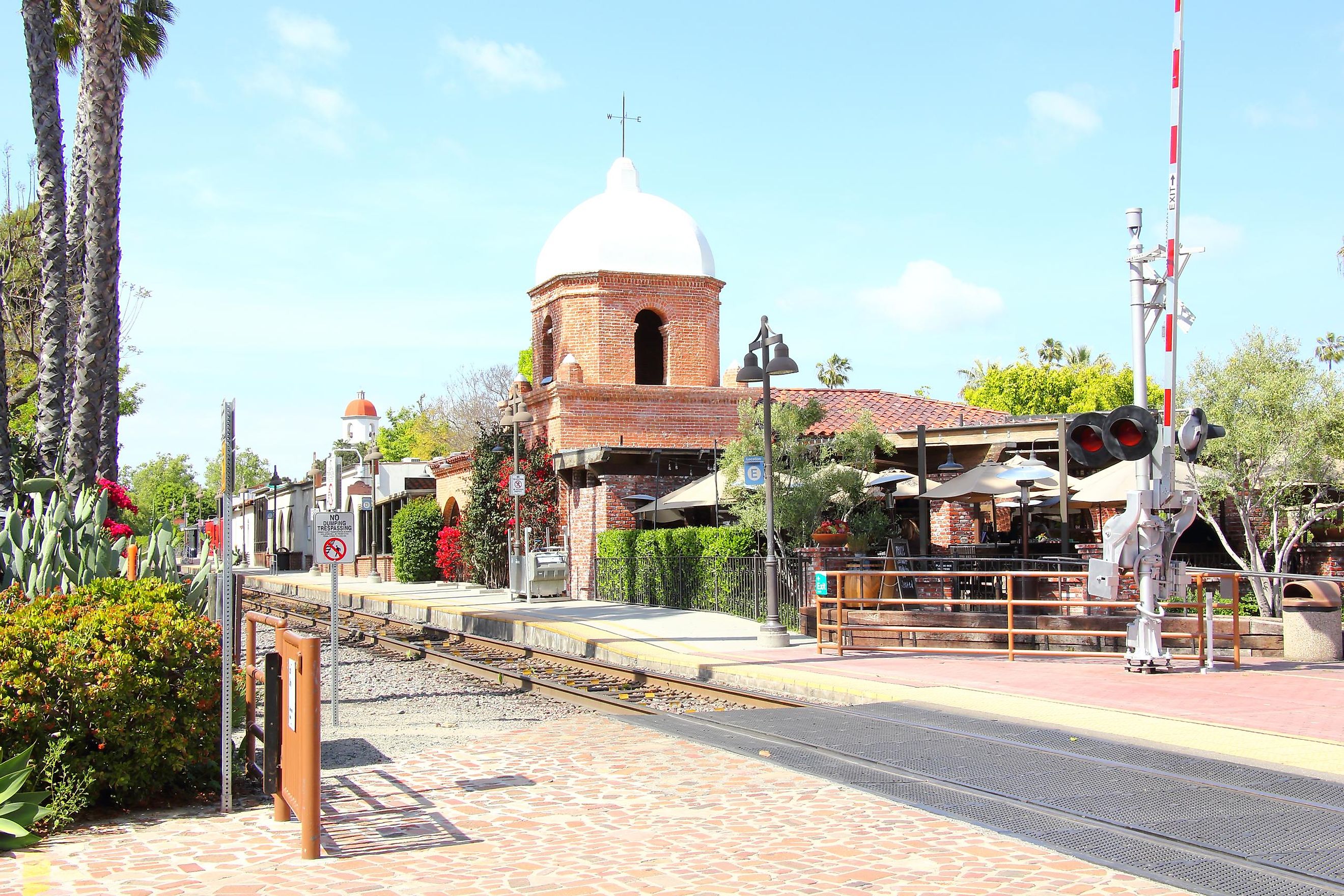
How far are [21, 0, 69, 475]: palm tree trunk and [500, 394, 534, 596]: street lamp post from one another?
12.8 metres

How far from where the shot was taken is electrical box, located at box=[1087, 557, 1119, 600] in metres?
12.7

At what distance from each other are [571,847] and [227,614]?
94.3 inches

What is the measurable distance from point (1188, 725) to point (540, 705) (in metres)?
6.34

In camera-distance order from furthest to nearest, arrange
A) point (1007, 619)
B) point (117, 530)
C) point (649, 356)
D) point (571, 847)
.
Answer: point (649, 356), point (1007, 619), point (117, 530), point (571, 847)

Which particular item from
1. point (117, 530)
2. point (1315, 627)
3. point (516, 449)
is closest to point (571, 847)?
point (117, 530)

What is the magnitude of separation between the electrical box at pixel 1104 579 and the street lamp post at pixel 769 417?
510 centimetres

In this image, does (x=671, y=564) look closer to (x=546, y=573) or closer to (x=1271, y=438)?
(x=546, y=573)

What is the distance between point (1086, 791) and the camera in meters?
7.64

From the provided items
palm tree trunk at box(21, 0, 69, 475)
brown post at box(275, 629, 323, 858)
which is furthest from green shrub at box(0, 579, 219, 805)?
palm tree trunk at box(21, 0, 69, 475)

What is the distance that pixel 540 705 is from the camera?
1277 centimetres

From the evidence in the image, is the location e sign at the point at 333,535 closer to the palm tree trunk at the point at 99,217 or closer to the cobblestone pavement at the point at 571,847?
the palm tree trunk at the point at 99,217

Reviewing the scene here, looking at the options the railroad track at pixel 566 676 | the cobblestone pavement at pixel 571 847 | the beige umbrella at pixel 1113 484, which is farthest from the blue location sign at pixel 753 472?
the cobblestone pavement at pixel 571 847

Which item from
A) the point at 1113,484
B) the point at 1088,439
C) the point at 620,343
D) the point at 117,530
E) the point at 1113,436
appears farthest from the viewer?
the point at 620,343

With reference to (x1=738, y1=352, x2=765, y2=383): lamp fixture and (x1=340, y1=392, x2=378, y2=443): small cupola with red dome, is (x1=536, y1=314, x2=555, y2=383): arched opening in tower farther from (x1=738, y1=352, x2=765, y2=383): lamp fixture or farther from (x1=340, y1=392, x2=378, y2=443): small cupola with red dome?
(x1=738, y1=352, x2=765, y2=383): lamp fixture
